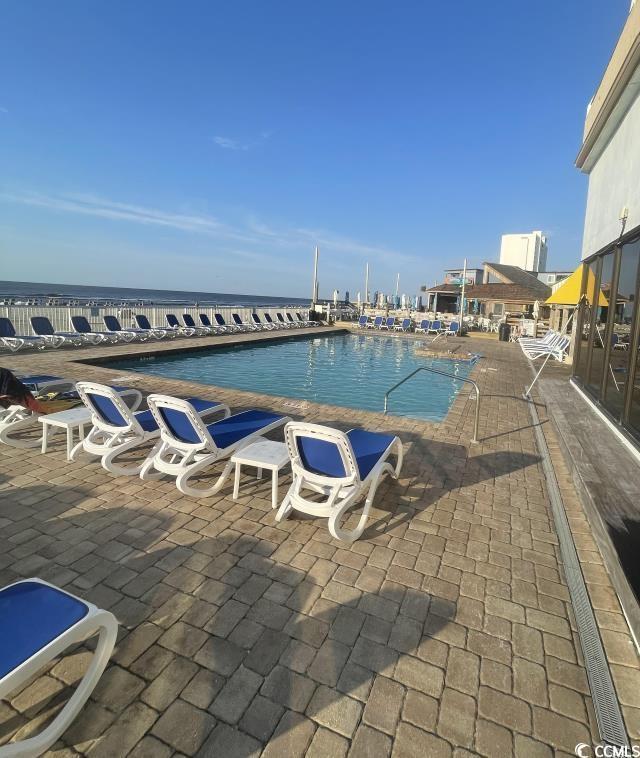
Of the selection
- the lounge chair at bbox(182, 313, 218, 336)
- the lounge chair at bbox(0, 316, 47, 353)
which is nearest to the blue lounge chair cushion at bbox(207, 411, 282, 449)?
the lounge chair at bbox(0, 316, 47, 353)

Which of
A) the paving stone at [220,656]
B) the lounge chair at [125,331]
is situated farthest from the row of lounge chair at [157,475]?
the lounge chair at [125,331]

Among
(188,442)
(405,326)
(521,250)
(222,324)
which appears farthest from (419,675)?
(521,250)

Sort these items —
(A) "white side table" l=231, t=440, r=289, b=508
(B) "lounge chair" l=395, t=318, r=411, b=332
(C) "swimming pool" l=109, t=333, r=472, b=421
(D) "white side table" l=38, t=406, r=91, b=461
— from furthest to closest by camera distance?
1. (B) "lounge chair" l=395, t=318, r=411, b=332
2. (C) "swimming pool" l=109, t=333, r=472, b=421
3. (D) "white side table" l=38, t=406, r=91, b=461
4. (A) "white side table" l=231, t=440, r=289, b=508

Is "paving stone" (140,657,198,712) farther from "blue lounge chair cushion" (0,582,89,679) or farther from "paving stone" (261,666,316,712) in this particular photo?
"blue lounge chair cushion" (0,582,89,679)

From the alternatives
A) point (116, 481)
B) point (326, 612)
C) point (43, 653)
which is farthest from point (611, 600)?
point (116, 481)

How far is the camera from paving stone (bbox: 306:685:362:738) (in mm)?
1794

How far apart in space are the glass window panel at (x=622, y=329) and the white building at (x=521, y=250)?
75.8 meters

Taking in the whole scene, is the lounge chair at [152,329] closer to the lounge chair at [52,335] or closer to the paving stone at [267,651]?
the lounge chair at [52,335]

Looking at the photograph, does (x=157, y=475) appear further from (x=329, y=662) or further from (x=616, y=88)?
(x=616, y=88)

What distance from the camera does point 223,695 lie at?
6.28 ft

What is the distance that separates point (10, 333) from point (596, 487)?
46.7 feet

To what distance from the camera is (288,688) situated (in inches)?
76.9

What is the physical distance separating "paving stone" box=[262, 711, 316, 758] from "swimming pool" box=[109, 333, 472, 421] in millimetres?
6737

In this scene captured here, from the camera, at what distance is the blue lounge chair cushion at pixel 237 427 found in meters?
4.20
